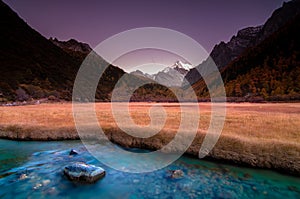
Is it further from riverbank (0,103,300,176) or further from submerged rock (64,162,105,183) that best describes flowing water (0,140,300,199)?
riverbank (0,103,300,176)

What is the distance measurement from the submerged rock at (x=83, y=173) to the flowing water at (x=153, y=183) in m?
0.42

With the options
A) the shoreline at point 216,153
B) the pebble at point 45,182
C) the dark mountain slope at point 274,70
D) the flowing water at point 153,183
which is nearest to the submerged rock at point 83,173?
the flowing water at point 153,183

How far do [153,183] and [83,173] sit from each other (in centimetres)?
479

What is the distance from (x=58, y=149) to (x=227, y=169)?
16767 millimetres

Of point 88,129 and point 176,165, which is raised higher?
point 88,129

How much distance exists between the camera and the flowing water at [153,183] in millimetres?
12023

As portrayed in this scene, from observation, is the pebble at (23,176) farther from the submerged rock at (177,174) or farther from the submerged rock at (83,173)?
the submerged rock at (177,174)

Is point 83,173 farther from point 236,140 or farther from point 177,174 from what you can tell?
point 236,140

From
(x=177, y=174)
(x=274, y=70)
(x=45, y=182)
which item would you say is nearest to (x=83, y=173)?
(x=45, y=182)

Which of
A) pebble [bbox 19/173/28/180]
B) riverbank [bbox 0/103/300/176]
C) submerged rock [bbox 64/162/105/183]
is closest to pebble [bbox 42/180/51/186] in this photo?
submerged rock [bbox 64/162/105/183]

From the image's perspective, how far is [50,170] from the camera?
1588 cm

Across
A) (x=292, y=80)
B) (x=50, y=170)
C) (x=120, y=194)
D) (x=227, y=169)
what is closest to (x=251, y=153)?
(x=227, y=169)

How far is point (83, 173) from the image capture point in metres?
14.0

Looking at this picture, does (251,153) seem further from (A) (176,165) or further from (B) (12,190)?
(B) (12,190)
